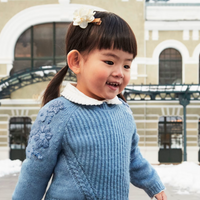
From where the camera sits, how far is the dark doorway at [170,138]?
1730 centimetres

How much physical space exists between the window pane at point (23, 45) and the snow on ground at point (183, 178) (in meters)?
9.91

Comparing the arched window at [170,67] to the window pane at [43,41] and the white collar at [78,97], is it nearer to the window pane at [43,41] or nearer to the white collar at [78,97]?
the window pane at [43,41]

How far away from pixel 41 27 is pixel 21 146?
609 centimetres

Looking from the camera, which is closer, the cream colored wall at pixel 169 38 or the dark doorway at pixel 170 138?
the cream colored wall at pixel 169 38

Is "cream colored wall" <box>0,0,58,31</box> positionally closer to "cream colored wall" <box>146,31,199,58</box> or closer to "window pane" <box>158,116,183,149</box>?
"cream colored wall" <box>146,31,199,58</box>

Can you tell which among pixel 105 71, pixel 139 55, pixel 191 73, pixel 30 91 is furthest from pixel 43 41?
pixel 105 71

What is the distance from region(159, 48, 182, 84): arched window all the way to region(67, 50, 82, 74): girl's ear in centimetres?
1527

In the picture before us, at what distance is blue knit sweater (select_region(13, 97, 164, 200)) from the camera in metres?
1.79

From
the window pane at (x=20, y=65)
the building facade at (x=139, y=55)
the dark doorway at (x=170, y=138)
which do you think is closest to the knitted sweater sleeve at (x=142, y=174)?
the building facade at (x=139, y=55)

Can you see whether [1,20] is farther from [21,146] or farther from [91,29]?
[91,29]

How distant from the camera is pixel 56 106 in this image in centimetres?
187

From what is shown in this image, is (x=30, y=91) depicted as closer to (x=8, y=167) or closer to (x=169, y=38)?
(x=8, y=167)

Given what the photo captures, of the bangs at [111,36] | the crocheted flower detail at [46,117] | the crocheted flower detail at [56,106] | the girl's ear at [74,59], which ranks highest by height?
the bangs at [111,36]

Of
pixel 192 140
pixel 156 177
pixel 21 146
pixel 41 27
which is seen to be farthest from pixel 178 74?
pixel 156 177
